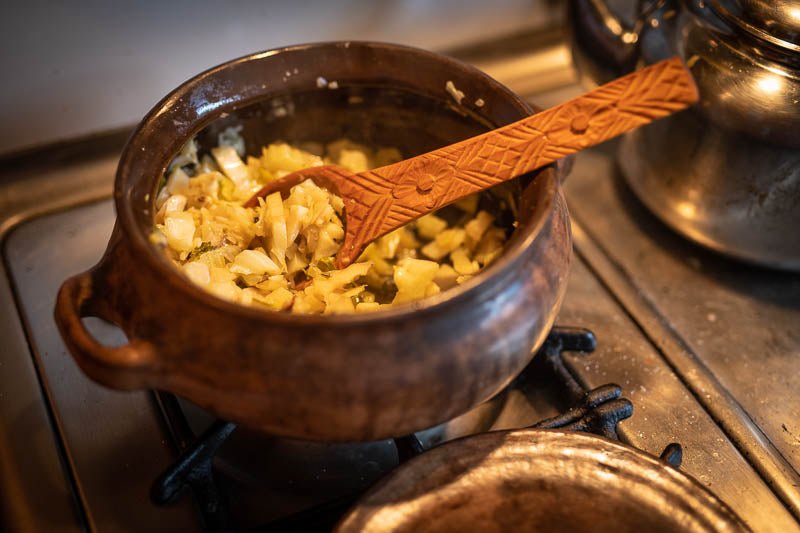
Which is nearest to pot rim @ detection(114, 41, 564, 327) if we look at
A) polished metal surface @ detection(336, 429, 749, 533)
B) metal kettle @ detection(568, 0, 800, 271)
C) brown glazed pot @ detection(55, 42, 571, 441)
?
brown glazed pot @ detection(55, 42, 571, 441)

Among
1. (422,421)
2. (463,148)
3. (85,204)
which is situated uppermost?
(463,148)

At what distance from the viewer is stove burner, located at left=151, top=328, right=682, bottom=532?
639 millimetres

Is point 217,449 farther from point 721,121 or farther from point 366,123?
point 721,121

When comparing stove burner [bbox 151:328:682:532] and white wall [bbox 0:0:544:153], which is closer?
stove burner [bbox 151:328:682:532]

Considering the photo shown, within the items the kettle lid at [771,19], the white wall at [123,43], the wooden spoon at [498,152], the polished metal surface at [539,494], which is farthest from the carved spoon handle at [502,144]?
the white wall at [123,43]

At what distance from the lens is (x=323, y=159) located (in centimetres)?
87

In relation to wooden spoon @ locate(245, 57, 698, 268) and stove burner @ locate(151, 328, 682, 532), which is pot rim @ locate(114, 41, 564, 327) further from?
stove burner @ locate(151, 328, 682, 532)

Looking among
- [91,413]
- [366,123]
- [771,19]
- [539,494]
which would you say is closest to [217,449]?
[91,413]

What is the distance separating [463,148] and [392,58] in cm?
15

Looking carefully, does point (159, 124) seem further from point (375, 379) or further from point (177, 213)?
point (375, 379)

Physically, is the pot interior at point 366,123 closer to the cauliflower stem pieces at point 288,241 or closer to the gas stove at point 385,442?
the cauliflower stem pieces at point 288,241

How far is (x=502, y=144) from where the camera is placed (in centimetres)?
67

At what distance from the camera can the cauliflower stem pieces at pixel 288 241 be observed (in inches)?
27.1

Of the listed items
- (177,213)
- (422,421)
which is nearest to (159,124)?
(177,213)
